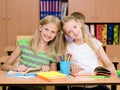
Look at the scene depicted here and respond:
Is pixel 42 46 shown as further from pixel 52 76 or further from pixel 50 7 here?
pixel 50 7

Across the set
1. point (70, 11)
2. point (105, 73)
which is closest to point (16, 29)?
point (70, 11)

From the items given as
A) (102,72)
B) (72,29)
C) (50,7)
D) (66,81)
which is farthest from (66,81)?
(50,7)

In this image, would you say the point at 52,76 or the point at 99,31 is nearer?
the point at 52,76

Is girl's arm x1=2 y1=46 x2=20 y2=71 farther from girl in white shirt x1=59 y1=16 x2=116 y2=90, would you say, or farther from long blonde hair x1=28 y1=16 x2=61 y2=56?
girl in white shirt x1=59 y1=16 x2=116 y2=90

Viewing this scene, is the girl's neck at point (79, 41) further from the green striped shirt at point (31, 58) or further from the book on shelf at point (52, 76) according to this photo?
the book on shelf at point (52, 76)

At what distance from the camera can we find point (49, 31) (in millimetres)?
2625

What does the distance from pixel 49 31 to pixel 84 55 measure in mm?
374

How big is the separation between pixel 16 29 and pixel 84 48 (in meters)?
2.36

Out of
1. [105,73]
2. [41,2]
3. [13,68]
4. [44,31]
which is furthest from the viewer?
[41,2]

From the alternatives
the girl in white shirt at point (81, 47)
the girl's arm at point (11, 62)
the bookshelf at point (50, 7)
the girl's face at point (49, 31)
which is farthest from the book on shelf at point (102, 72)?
the bookshelf at point (50, 7)

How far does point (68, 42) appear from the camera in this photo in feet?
8.88

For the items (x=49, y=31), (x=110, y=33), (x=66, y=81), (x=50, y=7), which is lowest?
(x=66, y=81)

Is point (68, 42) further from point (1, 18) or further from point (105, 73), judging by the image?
point (1, 18)

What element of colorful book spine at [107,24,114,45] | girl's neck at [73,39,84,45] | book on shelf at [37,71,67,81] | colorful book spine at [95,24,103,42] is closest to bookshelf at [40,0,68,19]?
colorful book spine at [95,24,103,42]
